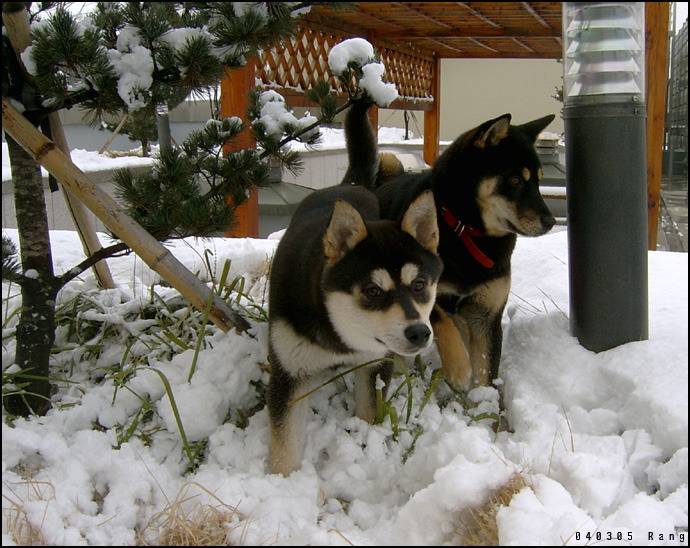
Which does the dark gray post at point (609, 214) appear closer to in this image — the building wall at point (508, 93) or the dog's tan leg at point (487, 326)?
the dog's tan leg at point (487, 326)

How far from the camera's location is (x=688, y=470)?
1398 mm

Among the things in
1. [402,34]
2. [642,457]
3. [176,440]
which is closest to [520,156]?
[642,457]

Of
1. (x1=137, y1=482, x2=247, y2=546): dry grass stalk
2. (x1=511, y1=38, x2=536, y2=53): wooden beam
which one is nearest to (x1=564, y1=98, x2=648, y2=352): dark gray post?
(x1=137, y1=482, x2=247, y2=546): dry grass stalk

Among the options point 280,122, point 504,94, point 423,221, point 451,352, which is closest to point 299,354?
point 423,221

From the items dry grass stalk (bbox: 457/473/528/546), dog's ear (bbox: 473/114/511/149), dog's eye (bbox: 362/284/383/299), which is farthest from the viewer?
dog's ear (bbox: 473/114/511/149)

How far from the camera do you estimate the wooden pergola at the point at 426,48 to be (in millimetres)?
2885

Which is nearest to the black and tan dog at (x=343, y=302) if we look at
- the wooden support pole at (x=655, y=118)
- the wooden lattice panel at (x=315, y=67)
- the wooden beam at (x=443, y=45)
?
the wooden support pole at (x=655, y=118)

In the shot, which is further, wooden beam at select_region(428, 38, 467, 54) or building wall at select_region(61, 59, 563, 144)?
wooden beam at select_region(428, 38, 467, 54)

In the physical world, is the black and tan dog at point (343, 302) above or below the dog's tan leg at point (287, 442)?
above

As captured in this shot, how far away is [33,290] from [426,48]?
12.7 feet

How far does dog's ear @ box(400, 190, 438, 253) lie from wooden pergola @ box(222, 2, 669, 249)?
0.78m

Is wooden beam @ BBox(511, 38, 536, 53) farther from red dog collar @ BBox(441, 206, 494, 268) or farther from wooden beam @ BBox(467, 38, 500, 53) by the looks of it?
red dog collar @ BBox(441, 206, 494, 268)

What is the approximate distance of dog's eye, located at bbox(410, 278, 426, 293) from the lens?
179 centimetres

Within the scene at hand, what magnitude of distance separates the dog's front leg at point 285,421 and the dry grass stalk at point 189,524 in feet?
0.99
